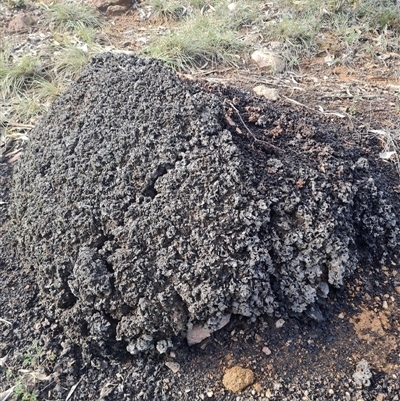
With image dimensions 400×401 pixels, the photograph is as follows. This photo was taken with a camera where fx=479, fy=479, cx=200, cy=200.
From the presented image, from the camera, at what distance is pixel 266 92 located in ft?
10.6

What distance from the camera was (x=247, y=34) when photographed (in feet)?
14.0

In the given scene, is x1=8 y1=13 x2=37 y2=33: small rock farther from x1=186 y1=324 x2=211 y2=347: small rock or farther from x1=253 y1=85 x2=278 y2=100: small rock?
x1=186 y1=324 x2=211 y2=347: small rock

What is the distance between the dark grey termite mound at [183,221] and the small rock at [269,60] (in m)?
1.84

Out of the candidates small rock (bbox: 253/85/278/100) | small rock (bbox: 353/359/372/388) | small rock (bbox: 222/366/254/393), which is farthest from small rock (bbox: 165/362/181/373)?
small rock (bbox: 253/85/278/100)

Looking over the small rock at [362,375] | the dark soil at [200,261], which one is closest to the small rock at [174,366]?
the dark soil at [200,261]

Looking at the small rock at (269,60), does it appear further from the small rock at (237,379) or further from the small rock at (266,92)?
the small rock at (237,379)

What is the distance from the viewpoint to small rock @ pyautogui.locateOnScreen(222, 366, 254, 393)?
1634mm

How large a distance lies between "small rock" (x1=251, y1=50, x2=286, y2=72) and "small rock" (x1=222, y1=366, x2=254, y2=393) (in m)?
2.70

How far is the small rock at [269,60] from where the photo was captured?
3.82 m

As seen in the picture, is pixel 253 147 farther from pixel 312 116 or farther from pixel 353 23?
pixel 353 23

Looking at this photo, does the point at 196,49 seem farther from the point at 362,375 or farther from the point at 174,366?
the point at 362,375

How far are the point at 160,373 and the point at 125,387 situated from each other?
13cm

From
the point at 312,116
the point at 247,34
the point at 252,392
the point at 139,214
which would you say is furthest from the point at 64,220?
the point at 247,34

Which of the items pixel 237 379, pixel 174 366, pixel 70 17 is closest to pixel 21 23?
pixel 70 17
